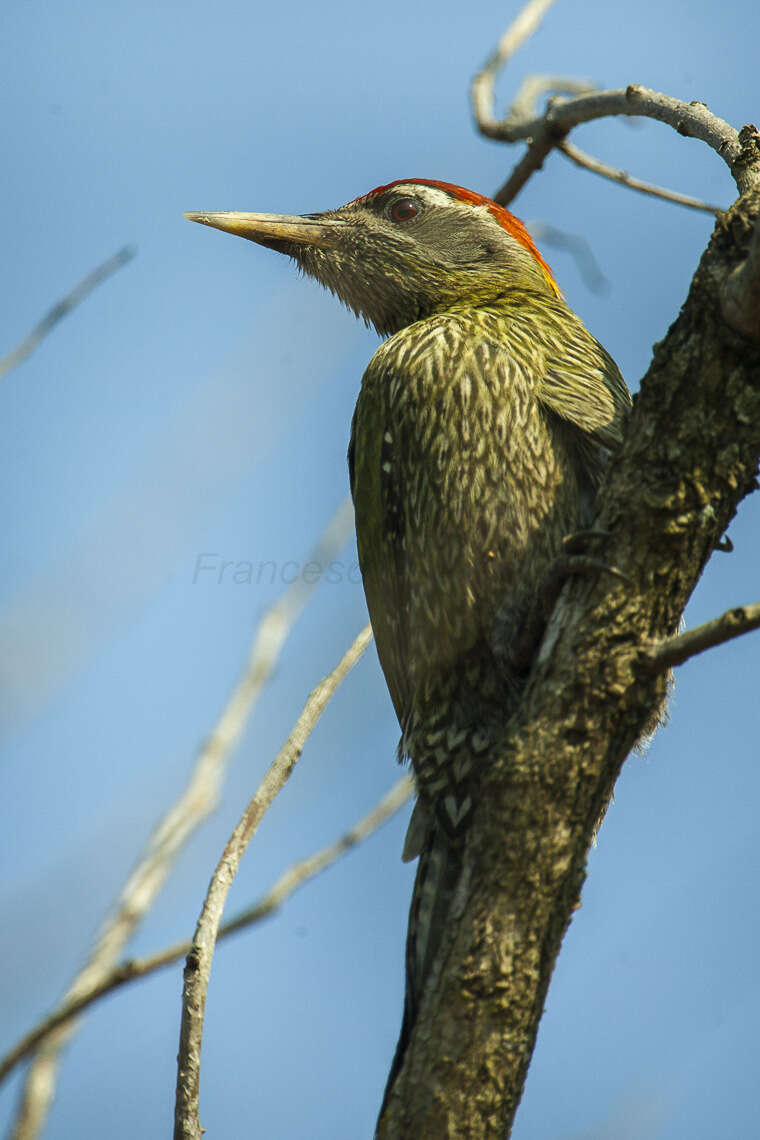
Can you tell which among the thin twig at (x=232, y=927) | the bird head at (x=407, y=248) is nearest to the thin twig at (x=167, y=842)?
the thin twig at (x=232, y=927)

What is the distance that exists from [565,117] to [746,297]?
1.94 m

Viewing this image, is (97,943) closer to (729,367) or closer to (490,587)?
(490,587)

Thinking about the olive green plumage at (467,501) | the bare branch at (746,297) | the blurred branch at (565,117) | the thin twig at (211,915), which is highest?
the blurred branch at (565,117)

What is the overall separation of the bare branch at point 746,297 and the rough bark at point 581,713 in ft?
0.10

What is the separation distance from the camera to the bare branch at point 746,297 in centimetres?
234

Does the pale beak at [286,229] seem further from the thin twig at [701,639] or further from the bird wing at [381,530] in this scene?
the thin twig at [701,639]

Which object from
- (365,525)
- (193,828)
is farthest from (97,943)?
(365,525)

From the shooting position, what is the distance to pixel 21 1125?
2559 mm

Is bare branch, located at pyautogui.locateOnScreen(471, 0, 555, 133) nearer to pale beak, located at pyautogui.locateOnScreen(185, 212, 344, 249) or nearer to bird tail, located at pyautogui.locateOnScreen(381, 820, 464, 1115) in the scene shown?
pale beak, located at pyautogui.locateOnScreen(185, 212, 344, 249)

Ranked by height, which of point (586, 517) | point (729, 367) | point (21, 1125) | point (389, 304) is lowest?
point (21, 1125)

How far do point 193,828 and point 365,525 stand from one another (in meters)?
1.21

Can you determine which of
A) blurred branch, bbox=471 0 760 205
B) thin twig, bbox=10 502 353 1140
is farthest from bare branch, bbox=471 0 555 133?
thin twig, bbox=10 502 353 1140

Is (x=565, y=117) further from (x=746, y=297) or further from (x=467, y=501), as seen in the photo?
(x=746, y=297)

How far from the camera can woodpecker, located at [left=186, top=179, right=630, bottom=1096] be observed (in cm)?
344
